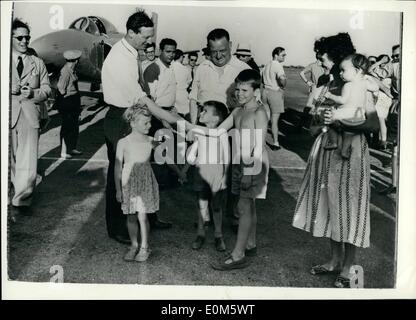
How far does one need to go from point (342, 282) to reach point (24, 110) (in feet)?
7.27

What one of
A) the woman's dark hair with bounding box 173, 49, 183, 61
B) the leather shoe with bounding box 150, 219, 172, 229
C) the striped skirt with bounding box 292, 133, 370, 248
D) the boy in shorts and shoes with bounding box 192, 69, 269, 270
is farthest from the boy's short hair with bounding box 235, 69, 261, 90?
the leather shoe with bounding box 150, 219, 172, 229

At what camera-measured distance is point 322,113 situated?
2.50 meters

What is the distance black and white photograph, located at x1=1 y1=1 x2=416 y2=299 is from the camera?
254 cm

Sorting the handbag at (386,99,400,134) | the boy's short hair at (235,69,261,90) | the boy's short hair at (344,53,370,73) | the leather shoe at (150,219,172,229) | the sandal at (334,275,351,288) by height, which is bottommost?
the sandal at (334,275,351,288)

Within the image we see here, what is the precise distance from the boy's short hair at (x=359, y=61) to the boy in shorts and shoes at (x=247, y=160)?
0.55 metres

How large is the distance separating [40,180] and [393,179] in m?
2.22

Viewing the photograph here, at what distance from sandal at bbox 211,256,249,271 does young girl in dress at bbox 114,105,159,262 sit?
43cm

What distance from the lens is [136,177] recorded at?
2521 mm

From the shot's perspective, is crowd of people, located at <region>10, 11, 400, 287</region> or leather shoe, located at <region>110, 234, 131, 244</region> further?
leather shoe, located at <region>110, 234, 131, 244</region>

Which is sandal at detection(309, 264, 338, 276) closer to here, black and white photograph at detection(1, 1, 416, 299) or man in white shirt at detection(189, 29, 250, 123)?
black and white photograph at detection(1, 1, 416, 299)

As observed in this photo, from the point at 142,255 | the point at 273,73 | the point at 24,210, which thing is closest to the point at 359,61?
the point at 273,73

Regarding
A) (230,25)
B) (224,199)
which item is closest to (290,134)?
(224,199)

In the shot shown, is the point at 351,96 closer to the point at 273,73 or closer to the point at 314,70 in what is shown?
the point at 314,70

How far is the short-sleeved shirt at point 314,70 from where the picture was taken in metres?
2.56
